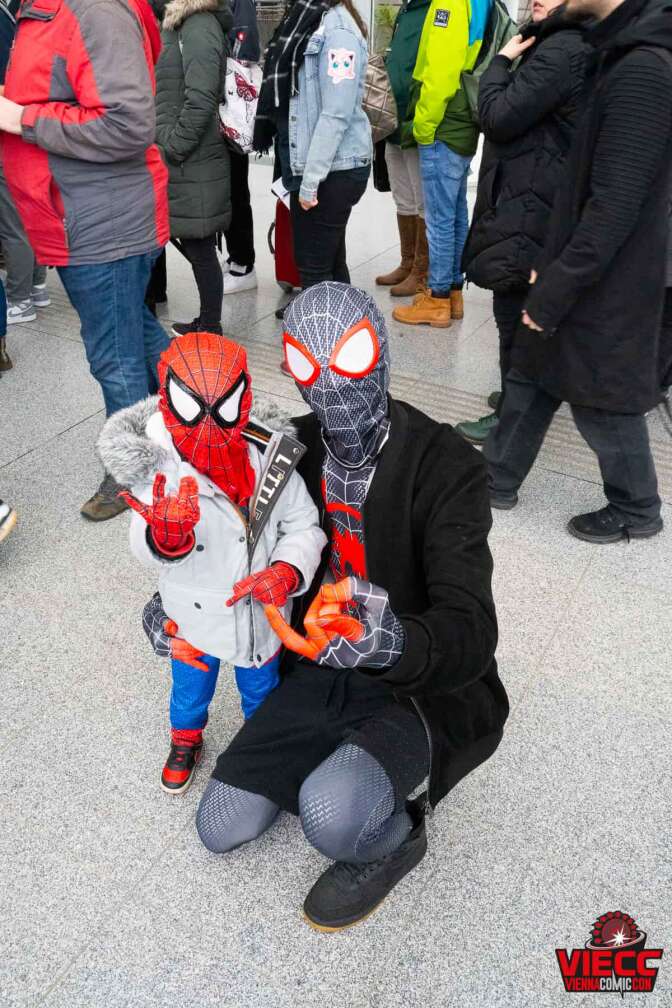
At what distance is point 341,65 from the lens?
3020 millimetres

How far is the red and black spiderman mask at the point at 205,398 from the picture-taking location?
1335 millimetres

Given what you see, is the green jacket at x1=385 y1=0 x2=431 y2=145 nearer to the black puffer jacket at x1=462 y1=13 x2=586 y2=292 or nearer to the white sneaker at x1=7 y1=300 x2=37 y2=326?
the black puffer jacket at x1=462 y1=13 x2=586 y2=292

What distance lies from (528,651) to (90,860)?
1283mm

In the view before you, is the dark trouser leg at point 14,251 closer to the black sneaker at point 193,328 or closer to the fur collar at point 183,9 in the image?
the black sneaker at point 193,328

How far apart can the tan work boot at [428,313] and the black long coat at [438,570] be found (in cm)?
282

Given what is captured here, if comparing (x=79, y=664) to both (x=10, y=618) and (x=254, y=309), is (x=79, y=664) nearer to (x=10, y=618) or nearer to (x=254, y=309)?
(x=10, y=618)

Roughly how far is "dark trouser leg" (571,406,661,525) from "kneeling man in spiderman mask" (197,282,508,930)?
3.75ft

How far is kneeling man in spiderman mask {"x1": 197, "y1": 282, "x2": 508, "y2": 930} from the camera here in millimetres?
1198

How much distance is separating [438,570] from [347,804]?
48 centimetres

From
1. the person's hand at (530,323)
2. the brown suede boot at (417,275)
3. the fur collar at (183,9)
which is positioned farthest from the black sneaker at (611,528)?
the fur collar at (183,9)

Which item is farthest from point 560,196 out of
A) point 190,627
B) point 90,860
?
point 90,860

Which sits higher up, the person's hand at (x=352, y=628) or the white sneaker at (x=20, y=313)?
the person's hand at (x=352, y=628)

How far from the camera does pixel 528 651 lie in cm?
223

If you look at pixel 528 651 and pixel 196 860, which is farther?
pixel 528 651
